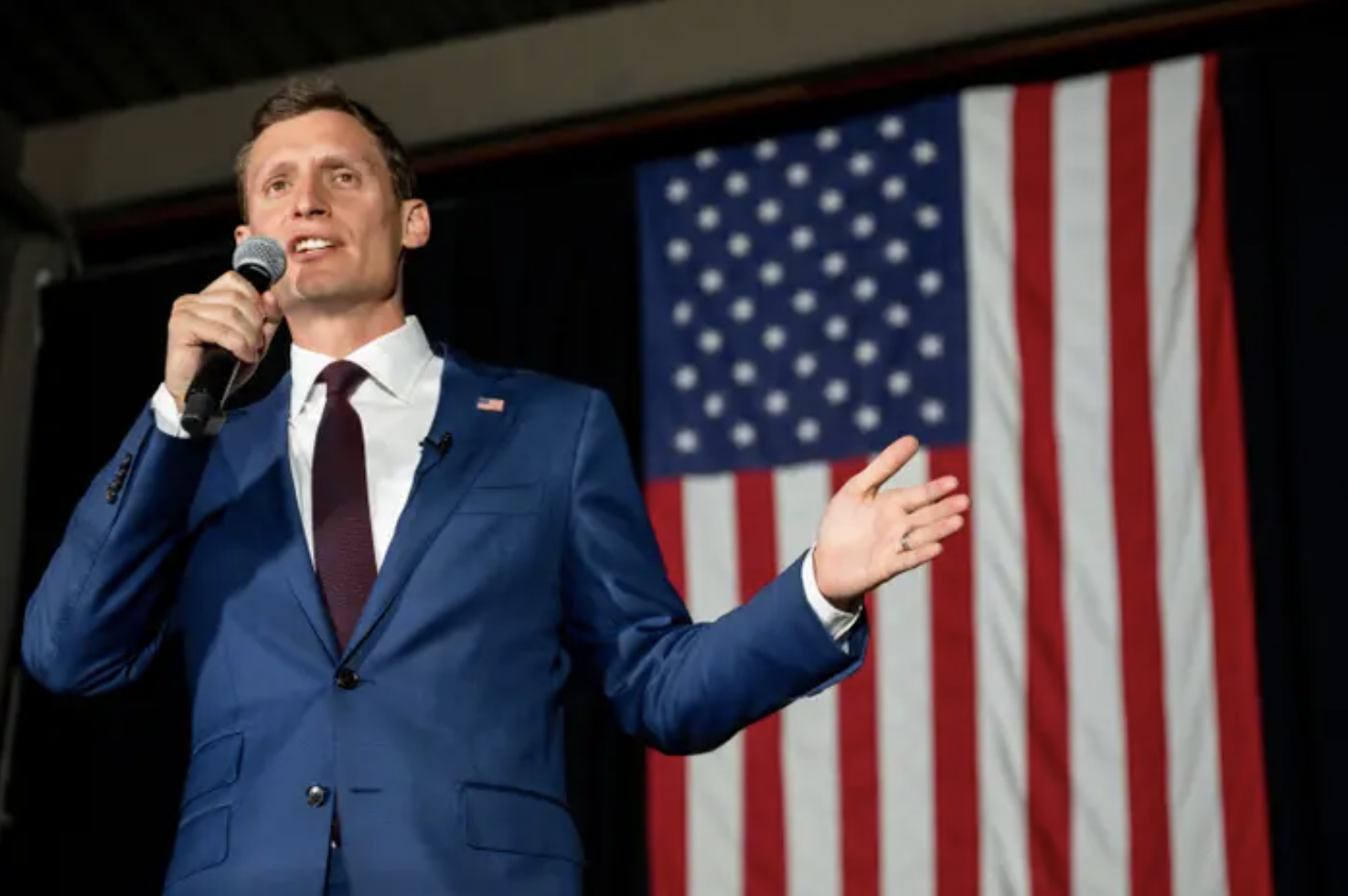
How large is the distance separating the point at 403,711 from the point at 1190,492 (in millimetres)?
2555

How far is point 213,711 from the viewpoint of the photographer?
1.61 meters

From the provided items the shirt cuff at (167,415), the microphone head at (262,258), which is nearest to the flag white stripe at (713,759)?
the microphone head at (262,258)

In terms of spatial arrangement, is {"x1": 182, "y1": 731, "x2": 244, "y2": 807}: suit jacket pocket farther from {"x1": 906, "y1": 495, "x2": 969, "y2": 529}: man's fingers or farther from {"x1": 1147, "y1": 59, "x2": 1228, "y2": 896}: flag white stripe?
{"x1": 1147, "y1": 59, "x2": 1228, "y2": 896}: flag white stripe

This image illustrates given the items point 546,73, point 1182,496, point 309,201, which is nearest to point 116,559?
point 309,201

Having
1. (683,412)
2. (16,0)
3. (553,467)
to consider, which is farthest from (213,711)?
(16,0)

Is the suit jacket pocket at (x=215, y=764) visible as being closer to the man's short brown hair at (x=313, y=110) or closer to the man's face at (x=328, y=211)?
the man's face at (x=328, y=211)

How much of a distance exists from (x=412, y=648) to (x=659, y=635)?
10.4 inches

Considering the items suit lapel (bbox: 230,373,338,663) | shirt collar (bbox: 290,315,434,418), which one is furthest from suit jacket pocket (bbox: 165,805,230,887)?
shirt collar (bbox: 290,315,434,418)

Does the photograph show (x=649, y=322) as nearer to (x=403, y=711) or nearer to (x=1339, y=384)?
(x=1339, y=384)

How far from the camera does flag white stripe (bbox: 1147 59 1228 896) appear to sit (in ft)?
11.6

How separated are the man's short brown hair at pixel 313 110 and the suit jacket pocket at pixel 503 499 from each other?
0.45 m

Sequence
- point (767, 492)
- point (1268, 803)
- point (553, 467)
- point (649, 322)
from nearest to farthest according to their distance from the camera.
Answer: point (553, 467)
point (1268, 803)
point (767, 492)
point (649, 322)

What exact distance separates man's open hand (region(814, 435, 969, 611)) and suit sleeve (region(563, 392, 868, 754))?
4 centimetres

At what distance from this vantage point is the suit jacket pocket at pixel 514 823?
151 cm
